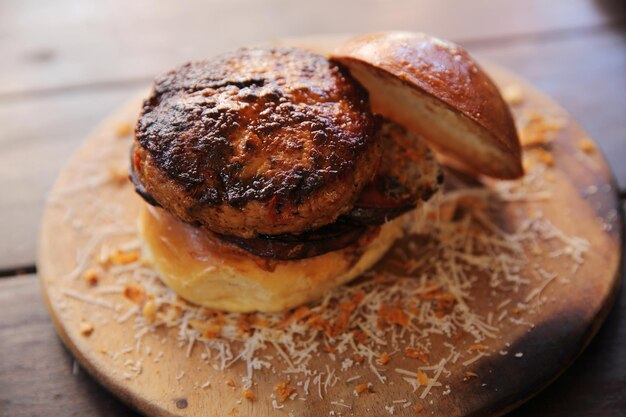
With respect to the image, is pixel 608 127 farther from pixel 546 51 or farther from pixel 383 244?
pixel 383 244

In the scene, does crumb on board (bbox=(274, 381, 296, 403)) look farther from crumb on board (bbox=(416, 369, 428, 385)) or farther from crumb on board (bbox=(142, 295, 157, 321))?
crumb on board (bbox=(142, 295, 157, 321))

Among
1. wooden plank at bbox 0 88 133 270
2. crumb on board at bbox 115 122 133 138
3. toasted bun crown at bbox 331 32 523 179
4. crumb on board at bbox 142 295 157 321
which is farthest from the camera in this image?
crumb on board at bbox 115 122 133 138

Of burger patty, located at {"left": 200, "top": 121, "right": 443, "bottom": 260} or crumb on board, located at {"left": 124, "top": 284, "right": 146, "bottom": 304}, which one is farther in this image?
crumb on board, located at {"left": 124, "top": 284, "right": 146, "bottom": 304}

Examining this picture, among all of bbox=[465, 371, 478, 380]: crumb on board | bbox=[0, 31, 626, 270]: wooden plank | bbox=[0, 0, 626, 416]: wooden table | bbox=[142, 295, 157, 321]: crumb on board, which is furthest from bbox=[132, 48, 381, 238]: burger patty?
bbox=[0, 31, 626, 270]: wooden plank

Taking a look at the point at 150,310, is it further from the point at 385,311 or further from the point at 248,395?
the point at 385,311

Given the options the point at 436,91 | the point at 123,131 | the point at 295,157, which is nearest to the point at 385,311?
the point at 295,157
